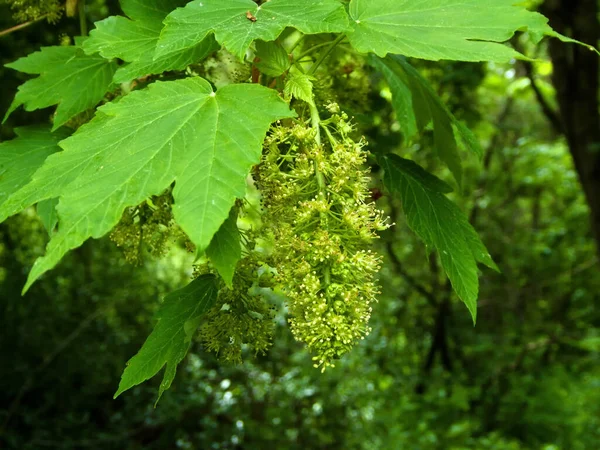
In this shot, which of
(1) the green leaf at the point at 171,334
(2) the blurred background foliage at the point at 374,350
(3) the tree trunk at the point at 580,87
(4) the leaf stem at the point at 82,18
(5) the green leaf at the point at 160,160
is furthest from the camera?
(2) the blurred background foliage at the point at 374,350

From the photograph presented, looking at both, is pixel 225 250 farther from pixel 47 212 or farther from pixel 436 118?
pixel 436 118

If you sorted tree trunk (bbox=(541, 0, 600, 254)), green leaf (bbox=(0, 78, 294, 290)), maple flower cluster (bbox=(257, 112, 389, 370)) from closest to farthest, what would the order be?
green leaf (bbox=(0, 78, 294, 290)) → maple flower cluster (bbox=(257, 112, 389, 370)) → tree trunk (bbox=(541, 0, 600, 254))

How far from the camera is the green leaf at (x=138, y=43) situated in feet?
4.63

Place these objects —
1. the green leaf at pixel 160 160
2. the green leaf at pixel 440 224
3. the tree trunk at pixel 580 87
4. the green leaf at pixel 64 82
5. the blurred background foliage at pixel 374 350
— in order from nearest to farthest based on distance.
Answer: the green leaf at pixel 160 160 < the green leaf at pixel 440 224 < the green leaf at pixel 64 82 < the tree trunk at pixel 580 87 < the blurred background foliage at pixel 374 350

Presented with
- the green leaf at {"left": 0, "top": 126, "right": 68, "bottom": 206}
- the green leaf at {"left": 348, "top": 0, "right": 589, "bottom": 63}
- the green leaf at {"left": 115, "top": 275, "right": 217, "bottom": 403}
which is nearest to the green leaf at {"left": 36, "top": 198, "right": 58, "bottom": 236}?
the green leaf at {"left": 0, "top": 126, "right": 68, "bottom": 206}

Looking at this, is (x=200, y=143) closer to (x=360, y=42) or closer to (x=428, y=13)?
(x=360, y=42)

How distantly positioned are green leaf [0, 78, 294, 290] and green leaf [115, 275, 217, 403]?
396mm

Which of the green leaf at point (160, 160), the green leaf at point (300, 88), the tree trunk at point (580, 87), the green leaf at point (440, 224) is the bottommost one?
the tree trunk at point (580, 87)

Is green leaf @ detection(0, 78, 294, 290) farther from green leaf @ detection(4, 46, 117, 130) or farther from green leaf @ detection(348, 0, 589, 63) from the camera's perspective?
green leaf @ detection(4, 46, 117, 130)

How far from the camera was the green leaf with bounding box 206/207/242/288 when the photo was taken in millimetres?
1214

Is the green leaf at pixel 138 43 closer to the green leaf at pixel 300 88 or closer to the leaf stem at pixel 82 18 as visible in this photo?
the green leaf at pixel 300 88

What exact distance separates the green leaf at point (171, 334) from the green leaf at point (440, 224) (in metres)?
0.55

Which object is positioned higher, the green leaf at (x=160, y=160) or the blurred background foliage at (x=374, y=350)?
the green leaf at (x=160, y=160)

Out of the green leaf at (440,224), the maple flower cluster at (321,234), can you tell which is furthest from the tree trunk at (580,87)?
the maple flower cluster at (321,234)
